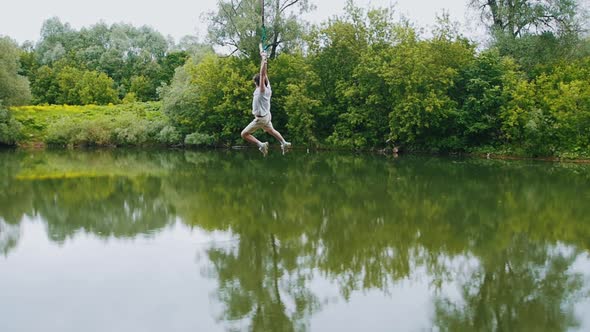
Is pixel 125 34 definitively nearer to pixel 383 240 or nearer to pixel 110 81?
pixel 110 81

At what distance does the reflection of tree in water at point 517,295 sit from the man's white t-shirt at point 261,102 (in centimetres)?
477

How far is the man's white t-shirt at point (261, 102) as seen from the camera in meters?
10.7

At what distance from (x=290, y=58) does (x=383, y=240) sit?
30.3 metres

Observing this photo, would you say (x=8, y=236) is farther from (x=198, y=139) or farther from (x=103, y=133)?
(x=103, y=133)

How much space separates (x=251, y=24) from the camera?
3962 cm

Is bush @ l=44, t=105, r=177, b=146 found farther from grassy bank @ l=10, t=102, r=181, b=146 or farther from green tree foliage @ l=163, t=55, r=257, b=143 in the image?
green tree foliage @ l=163, t=55, r=257, b=143

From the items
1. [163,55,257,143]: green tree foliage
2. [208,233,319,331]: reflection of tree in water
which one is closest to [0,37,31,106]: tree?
[163,55,257,143]: green tree foliage

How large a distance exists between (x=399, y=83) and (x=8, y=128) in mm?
27766

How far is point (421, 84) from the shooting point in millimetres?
35062

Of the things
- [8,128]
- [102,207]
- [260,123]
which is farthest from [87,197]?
[8,128]

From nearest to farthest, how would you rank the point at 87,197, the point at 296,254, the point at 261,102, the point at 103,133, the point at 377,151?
1. the point at 261,102
2. the point at 296,254
3. the point at 87,197
4. the point at 377,151
5. the point at 103,133

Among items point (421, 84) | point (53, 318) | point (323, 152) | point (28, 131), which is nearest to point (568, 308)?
point (53, 318)

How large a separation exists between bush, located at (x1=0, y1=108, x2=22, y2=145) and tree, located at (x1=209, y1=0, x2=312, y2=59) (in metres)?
15.6

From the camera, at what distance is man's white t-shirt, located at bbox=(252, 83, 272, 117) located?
35.0ft
